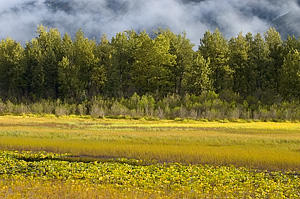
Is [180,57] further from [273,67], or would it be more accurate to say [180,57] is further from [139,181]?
[139,181]

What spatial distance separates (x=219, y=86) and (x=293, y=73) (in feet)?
39.2

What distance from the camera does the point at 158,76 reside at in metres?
57.4

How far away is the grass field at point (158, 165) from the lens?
490 inches

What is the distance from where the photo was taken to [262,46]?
188ft

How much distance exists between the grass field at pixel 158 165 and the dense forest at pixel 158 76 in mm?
22384

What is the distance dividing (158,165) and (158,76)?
135 ft

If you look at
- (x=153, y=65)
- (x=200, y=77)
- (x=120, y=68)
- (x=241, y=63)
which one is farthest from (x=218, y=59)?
(x=120, y=68)

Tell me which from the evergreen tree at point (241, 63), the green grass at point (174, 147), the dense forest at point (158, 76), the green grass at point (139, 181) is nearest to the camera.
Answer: the green grass at point (139, 181)

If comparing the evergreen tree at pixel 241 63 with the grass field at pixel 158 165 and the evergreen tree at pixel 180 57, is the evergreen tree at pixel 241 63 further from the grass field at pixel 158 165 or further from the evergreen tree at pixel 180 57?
the grass field at pixel 158 165

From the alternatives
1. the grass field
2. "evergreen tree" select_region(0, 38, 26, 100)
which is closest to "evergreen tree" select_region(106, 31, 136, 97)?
"evergreen tree" select_region(0, 38, 26, 100)

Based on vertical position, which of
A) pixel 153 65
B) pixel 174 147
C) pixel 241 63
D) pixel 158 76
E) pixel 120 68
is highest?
pixel 241 63

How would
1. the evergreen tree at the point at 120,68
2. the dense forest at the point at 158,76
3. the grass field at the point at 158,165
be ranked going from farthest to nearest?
the evergreen tree at the point at 120,68
the dense forest at the point at 158,76
the grass field at the point at 158,165

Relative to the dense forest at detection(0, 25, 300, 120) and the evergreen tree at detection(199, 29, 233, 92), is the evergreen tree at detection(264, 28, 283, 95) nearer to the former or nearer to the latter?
the dense forest at detection(0, 25, 300, 120)

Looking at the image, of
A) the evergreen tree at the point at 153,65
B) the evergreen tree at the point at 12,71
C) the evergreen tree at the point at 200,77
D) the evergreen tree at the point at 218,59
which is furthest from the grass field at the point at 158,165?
the evergreen tree at the point at 12,71
